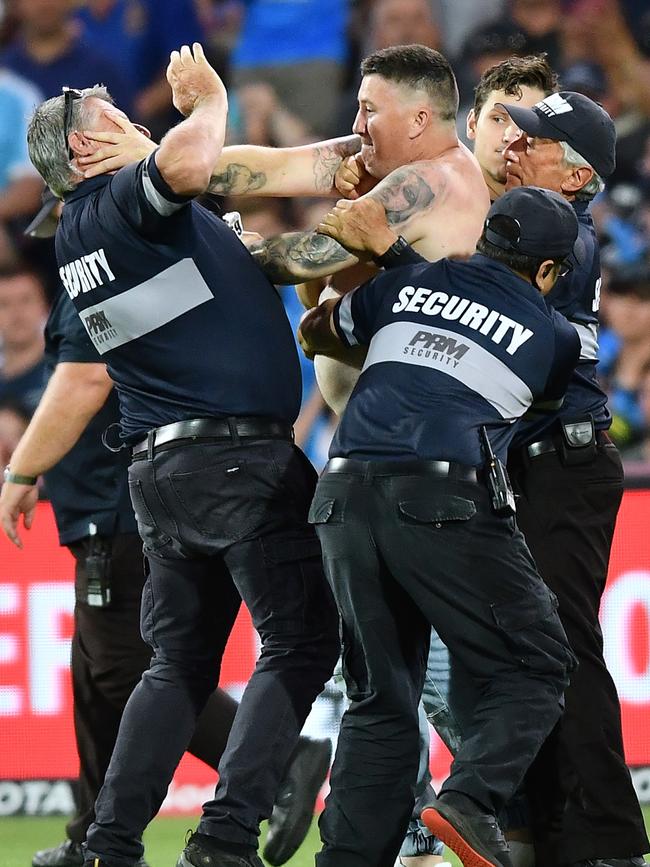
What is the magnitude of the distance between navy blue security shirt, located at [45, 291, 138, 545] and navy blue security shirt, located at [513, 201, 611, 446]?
1297 mm

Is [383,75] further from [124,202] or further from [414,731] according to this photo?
[414,731]

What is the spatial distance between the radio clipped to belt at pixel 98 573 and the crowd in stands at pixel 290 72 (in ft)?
12.0

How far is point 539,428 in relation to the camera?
153 inches

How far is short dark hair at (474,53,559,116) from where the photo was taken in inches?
177

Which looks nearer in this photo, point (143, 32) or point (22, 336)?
point (22, 336)

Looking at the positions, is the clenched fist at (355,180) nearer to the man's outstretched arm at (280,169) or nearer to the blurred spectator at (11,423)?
the man's outstretched arm at (280,169)

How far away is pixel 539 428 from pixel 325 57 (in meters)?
5.41

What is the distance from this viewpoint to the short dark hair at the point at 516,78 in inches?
177

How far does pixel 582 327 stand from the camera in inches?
155

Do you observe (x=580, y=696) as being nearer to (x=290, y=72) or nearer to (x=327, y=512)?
(x=327, y=512)

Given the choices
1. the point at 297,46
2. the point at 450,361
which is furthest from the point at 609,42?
the point at 450,361

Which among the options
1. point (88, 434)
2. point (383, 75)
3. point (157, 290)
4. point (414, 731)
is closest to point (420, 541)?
point (414, 731)

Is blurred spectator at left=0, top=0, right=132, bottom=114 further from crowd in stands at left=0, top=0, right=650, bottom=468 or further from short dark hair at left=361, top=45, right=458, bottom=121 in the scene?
short dark hair at left=361, top=45, right=458, bottom=121

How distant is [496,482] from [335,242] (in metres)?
0.82
